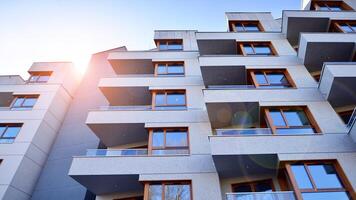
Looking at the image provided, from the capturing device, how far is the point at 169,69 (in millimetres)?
15133

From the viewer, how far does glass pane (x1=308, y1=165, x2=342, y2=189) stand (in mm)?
7945

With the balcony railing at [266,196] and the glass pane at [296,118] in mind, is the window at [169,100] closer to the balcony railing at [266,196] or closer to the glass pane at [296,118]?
the glass pane at [296,118]

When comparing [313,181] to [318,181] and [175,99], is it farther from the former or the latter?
[175,99]

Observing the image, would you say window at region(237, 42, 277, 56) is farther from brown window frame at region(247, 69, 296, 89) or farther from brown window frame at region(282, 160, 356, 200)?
brown window frame at region(282, 160, 356, 200)

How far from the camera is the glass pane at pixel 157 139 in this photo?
1083 centimetres

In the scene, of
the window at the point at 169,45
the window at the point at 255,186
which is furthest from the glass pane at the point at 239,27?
the window at the point at 255,186

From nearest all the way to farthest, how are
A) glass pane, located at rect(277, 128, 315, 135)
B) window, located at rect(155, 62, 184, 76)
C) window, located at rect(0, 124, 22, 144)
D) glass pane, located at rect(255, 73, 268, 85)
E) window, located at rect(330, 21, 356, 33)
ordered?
glass pane, located at rect(277, 128, 315, 135), glass pane, located at rect(255, 73, 268, 85), window, located at rect(0, 124, 22, 144), window, located at rect(330, 21, 356, 33), window, located at rect(155, 62, 184, 76)

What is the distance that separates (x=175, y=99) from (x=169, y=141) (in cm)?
292

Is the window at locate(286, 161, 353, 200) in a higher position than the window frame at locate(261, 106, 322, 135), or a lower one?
lower

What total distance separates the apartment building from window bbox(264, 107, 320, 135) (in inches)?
502

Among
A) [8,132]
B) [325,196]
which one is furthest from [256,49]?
[8,132]

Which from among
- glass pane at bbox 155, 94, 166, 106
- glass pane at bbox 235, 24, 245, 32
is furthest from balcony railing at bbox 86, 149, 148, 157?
glass pane at bbox 235, 24, 245, 32

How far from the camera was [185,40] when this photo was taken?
57.5 feet

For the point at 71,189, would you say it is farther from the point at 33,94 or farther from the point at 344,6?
the point at 344,6
